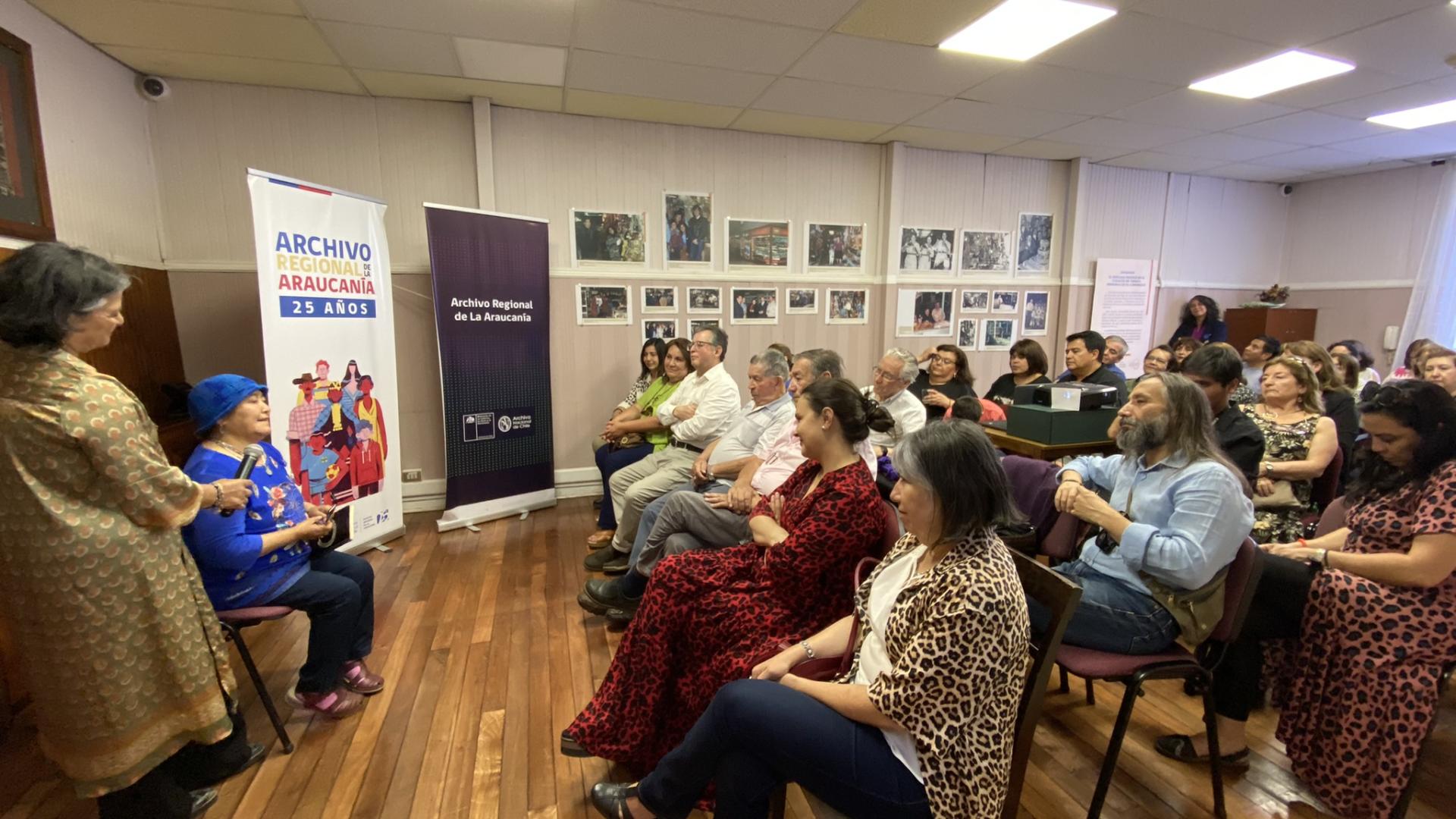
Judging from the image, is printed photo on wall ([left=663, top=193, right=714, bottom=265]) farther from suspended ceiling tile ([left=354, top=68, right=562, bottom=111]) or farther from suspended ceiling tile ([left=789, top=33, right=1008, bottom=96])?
suspended ceiling tile ([left=789, top=33, right=1008, bottom=96])

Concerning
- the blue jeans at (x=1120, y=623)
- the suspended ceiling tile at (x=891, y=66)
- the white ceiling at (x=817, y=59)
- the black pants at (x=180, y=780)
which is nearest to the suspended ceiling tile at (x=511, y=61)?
the white ceiling at (x=817, y=59)

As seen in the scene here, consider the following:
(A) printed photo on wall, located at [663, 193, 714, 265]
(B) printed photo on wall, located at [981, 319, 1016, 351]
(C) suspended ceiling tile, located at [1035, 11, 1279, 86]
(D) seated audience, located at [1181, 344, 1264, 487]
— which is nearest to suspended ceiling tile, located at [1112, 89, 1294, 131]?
(C) suspended ceiling tile, located at [1035, 11, 1279, 86]

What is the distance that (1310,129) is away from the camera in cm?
448

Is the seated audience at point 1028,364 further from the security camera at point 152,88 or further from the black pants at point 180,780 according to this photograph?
the security camera at point 152,88

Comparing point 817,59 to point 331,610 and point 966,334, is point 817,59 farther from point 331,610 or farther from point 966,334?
point 331,610

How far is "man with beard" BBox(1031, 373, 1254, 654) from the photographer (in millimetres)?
1614

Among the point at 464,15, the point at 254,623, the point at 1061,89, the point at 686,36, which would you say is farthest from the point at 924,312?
the point at 254,623

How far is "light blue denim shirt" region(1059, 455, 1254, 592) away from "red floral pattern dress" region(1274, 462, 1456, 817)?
1.39ft

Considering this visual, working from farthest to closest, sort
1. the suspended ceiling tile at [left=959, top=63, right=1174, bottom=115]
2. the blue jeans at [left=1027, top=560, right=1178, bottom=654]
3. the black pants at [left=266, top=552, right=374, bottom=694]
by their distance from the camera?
the suspended ceiling tile at [left=959, top=63, right=1174, bottom=115], the black pants at [left=266, top=552, right=374, bottom=694], the blue jeans at [left=1027, top=560, right=1178, bottom=654]

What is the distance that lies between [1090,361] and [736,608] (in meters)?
3.05

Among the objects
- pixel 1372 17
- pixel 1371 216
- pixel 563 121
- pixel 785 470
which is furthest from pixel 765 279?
pixel 1371 216

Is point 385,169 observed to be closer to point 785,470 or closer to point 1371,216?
point 785,470

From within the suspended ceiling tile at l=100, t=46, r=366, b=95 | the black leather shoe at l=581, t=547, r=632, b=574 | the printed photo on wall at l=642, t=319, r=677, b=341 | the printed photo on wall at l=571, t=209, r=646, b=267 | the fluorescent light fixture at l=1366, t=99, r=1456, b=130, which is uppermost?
the fluorescent light fixture at l=1366, t=99, r=1456, b=130

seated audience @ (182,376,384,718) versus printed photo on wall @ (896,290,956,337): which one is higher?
printed photo on wall @ (896,290,956,337)
